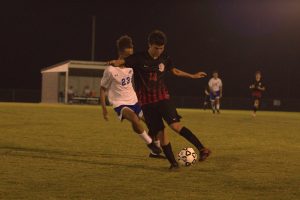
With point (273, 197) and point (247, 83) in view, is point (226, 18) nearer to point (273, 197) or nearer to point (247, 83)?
point (247, 83)

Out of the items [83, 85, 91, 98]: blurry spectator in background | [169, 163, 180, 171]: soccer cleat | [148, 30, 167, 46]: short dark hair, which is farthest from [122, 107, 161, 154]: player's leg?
[83, 85, 91, 98]: blurry spectator in background

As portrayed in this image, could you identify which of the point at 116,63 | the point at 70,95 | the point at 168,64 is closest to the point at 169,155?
the point at 168,64

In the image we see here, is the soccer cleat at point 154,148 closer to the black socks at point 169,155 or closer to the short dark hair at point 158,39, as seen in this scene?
the black socks at point 169,155

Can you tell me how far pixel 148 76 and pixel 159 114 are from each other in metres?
0.56

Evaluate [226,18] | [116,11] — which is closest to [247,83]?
[226,18]

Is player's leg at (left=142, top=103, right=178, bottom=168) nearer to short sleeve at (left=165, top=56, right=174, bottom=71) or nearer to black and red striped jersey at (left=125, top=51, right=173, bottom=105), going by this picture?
black and red striped jersey at (left=125, top=51, right=173, bottom=105)

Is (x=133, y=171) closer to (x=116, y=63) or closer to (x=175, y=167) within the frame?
(x=175, y=167)

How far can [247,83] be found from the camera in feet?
198

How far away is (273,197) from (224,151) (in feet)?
14.2

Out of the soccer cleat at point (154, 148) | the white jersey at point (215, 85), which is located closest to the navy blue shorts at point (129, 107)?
the soccer cleat at point (154, 148)

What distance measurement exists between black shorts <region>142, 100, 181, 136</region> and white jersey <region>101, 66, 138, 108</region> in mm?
928

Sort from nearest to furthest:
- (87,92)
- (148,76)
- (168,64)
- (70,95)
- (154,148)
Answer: (148,76)
(168,64)
(154,148)
(70,95)
(87,92)

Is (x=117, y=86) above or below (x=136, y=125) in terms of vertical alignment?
above

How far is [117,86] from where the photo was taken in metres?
8.38
